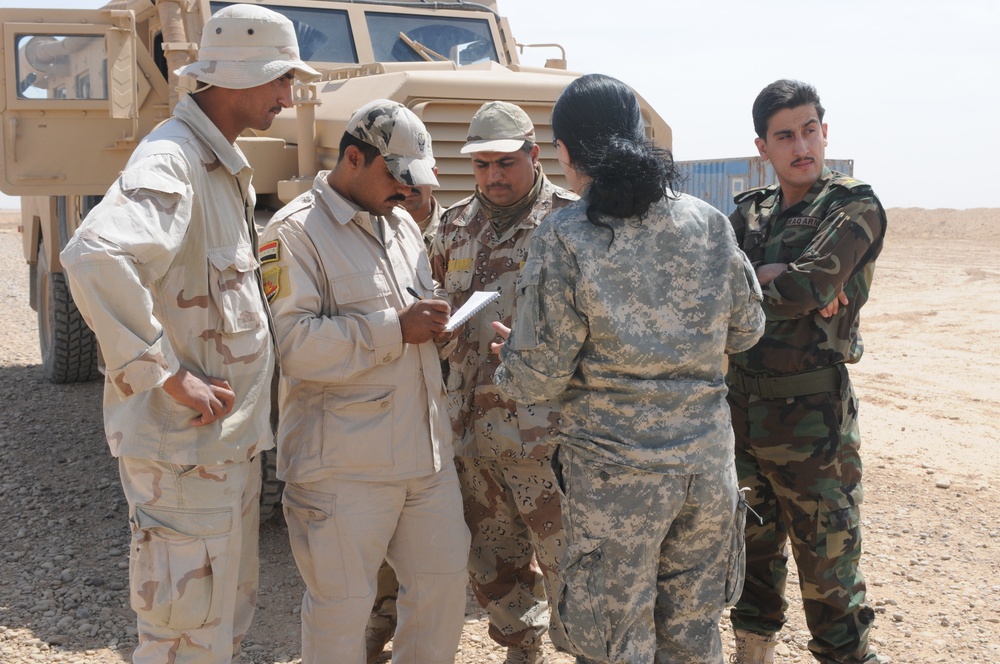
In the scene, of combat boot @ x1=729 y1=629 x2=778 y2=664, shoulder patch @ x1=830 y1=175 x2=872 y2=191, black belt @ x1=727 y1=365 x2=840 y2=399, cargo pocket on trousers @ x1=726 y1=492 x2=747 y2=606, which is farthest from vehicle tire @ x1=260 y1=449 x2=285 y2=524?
shoulder patch @ x1=830 y1=175 x2=872 y2=191

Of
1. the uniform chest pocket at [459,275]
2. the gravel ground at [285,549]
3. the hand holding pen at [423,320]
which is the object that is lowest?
the gravel ground at [285,549]

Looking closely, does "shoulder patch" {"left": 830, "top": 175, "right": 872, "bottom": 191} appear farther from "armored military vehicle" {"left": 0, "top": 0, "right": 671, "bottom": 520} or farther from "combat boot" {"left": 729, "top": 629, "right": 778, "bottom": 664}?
"armored military vehicle" {"left": 0, "top": 0, "right": 671, "bottom": 520}

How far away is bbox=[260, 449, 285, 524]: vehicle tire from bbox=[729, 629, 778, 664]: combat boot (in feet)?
5.82

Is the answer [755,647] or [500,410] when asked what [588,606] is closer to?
[500,410]

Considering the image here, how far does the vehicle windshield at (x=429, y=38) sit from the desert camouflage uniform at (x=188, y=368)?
312 centimetres

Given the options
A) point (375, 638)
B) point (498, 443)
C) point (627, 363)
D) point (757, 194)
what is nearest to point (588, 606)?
point (627, 363)

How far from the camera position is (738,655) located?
3113 millimetres

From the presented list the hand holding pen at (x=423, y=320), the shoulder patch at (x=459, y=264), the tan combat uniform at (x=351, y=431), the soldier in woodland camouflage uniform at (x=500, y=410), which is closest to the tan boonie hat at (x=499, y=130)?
the soldier in woodland camouflage uniform at (x=500, y=410)

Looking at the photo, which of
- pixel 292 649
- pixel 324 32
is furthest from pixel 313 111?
pixel 292 649

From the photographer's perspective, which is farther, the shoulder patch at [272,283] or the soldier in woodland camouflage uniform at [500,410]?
the soldier in woodland camouflage uniform at [500,410]

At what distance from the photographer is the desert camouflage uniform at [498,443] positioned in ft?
9.53

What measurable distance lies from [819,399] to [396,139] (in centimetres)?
134

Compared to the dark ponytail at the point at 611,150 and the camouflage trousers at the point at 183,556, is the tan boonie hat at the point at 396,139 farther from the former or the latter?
the camouflage trousers at the point at 183,556

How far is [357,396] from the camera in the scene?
2.52 m
